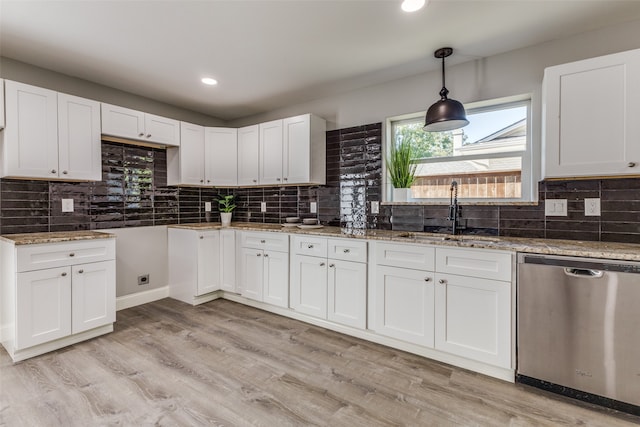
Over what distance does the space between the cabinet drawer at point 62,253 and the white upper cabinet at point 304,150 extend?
1.81 meters

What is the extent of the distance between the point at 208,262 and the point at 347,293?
1709 millimetres

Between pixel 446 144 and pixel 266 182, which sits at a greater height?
pixel 446 144

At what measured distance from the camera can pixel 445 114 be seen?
7.49 ft

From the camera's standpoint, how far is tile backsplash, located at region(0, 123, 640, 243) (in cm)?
213

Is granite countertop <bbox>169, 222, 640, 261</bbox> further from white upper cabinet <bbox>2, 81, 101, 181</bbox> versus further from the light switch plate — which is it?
the light switch plate

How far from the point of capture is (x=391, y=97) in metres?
2.99

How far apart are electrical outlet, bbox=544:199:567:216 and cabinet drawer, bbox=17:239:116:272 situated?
3.58 metres

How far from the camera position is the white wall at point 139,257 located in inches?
126

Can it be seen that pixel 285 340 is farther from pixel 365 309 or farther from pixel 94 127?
pixel 94 127

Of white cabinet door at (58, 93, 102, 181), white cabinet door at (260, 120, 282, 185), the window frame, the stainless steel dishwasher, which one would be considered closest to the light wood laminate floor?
the stainless steel dishwasher

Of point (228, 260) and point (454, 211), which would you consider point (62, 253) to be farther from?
point (454, 211)

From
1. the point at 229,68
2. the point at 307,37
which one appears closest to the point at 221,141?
the point at 229,68

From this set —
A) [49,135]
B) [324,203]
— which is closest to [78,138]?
[49,135]

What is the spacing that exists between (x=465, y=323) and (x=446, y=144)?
5.33 ft
